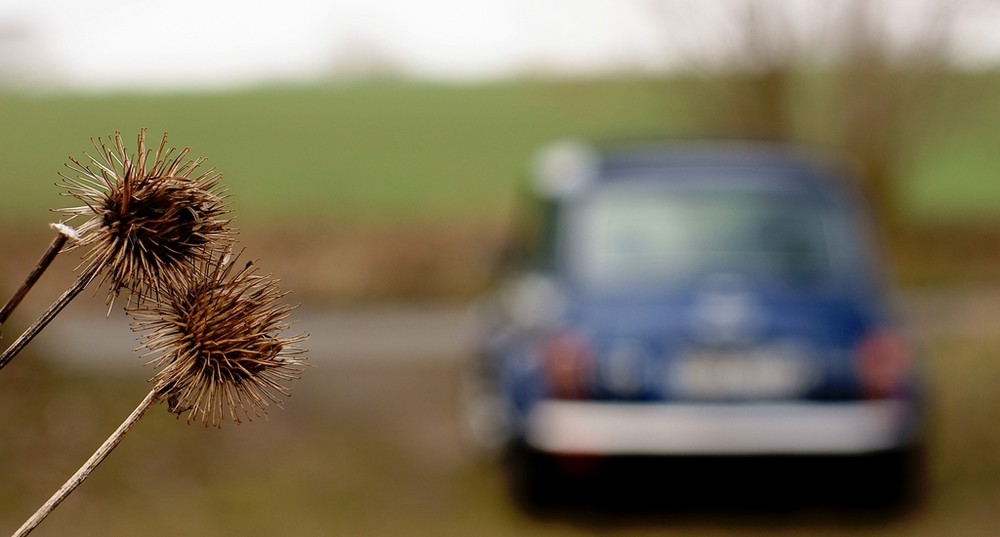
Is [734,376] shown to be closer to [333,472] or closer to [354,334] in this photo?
[333,472]

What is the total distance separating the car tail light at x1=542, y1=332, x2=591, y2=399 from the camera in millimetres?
6434

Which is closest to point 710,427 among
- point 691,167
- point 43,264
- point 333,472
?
point 691,167

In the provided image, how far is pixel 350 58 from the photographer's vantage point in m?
41.6

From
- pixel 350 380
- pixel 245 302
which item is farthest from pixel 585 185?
pixel 245 302

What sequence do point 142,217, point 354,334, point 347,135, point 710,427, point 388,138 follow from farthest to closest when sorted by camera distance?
point 388,138 → point 347,135 → point 354,334 → point 710,427 → point 142,217

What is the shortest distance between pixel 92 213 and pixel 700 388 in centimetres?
558

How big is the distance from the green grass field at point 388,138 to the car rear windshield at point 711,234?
31.4ft

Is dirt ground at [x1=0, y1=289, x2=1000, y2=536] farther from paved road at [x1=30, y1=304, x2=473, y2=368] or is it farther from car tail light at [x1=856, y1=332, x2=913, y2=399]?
paved road at [x1=30, y1=304, x2=473, y2=368]

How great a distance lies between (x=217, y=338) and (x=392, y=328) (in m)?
14.4

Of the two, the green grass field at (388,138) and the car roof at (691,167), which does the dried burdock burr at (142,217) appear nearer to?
the car roof at (691,167)

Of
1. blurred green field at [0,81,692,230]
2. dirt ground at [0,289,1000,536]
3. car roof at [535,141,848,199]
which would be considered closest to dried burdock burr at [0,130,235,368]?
dirt ground at [0,289,1000,536]

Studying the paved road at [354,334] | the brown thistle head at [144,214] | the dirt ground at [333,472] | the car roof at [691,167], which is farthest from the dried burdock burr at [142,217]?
the paved road at [354,334]

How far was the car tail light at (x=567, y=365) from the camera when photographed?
643cm

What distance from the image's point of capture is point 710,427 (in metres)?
6.39
